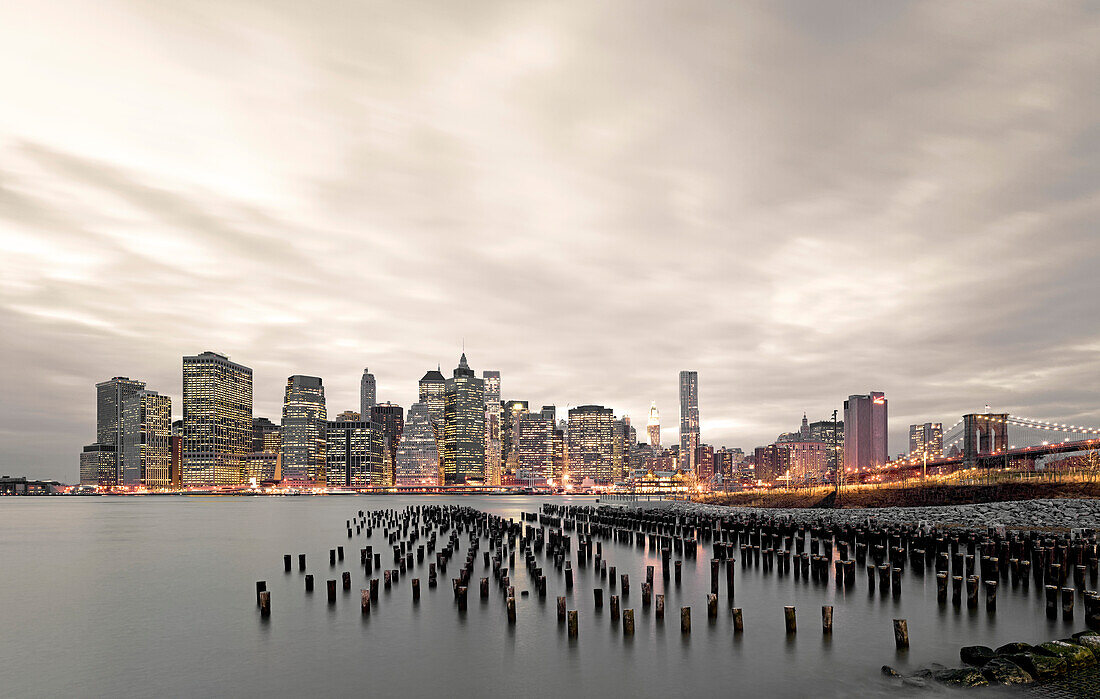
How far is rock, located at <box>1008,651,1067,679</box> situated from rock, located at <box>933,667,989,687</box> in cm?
114

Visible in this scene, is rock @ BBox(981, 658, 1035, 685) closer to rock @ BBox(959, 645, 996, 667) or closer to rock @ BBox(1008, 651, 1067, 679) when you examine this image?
rock @ BBox(1008, 651, 1067, 679)

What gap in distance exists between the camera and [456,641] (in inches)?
955

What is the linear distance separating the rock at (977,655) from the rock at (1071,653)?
1230 mm

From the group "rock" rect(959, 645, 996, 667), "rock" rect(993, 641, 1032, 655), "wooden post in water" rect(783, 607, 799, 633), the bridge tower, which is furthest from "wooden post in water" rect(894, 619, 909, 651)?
the bridge tower

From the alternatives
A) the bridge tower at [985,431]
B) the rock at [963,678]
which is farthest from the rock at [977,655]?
the bridge tower at [985,431]

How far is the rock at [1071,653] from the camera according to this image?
17984 millimetres

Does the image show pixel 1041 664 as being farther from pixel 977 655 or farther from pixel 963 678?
pixel 963 678

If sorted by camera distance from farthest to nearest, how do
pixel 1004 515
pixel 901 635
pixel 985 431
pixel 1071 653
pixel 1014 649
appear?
pixel 985 431 → pixel 1004 515 → pixel 901 635 → pixel 1014 649 → pixel 1071 653

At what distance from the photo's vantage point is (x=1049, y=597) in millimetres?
25109

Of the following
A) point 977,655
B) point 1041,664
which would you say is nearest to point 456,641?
point 977,655

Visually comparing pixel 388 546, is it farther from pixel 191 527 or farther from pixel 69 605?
pixel 191 527

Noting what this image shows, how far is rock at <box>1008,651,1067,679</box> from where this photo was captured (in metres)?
17.4

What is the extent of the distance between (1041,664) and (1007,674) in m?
1.03

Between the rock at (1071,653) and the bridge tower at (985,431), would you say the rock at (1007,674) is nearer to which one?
the rock at (1071,653)
